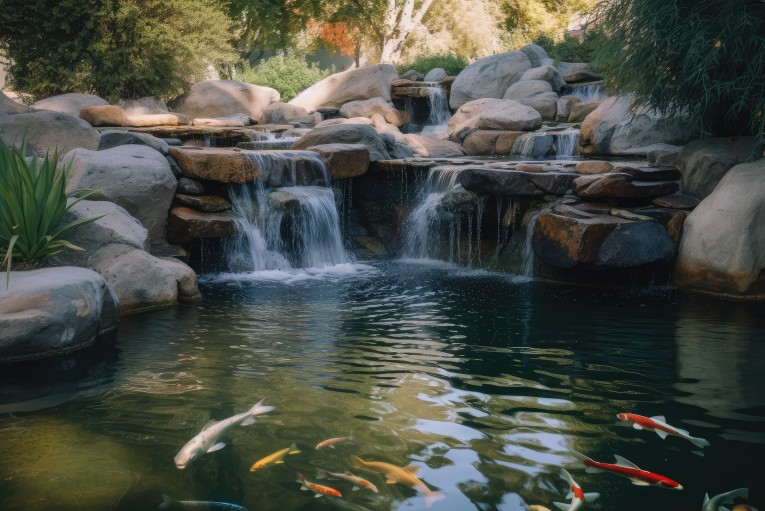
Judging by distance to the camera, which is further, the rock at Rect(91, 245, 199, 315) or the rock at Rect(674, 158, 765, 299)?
the rock at Rect(674, 158, 765, 299)

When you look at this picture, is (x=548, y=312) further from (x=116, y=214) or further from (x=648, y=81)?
(x=116, y=214)

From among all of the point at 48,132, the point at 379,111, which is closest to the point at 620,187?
the point at 48,132

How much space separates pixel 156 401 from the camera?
4367 mm

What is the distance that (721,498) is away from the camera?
3.12 metres

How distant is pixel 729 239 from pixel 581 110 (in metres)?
8.27

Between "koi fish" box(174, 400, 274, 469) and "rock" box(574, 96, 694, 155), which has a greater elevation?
"rock" box(574, 96, 694, 155)

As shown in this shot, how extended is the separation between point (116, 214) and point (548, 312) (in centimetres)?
456

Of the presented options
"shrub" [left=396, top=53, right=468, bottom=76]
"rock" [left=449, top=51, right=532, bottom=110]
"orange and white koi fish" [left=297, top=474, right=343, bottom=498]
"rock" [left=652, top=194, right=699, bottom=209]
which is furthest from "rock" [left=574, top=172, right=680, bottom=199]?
"shrub" [left=396, top=53, right=468, bottom=76]

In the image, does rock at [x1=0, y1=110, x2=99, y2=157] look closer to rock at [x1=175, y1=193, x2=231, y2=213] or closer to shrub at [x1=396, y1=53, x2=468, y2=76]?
rock at [x1=175, y1=193, x2=231, y2=213]

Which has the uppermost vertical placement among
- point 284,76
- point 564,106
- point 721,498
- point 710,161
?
point 284,76

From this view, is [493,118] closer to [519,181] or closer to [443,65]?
[519,181]

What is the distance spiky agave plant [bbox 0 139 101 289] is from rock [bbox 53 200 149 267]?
30cm

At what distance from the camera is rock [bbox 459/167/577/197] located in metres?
8.99

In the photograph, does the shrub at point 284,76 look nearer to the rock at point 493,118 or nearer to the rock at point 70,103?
A: the rock at point 70,103
